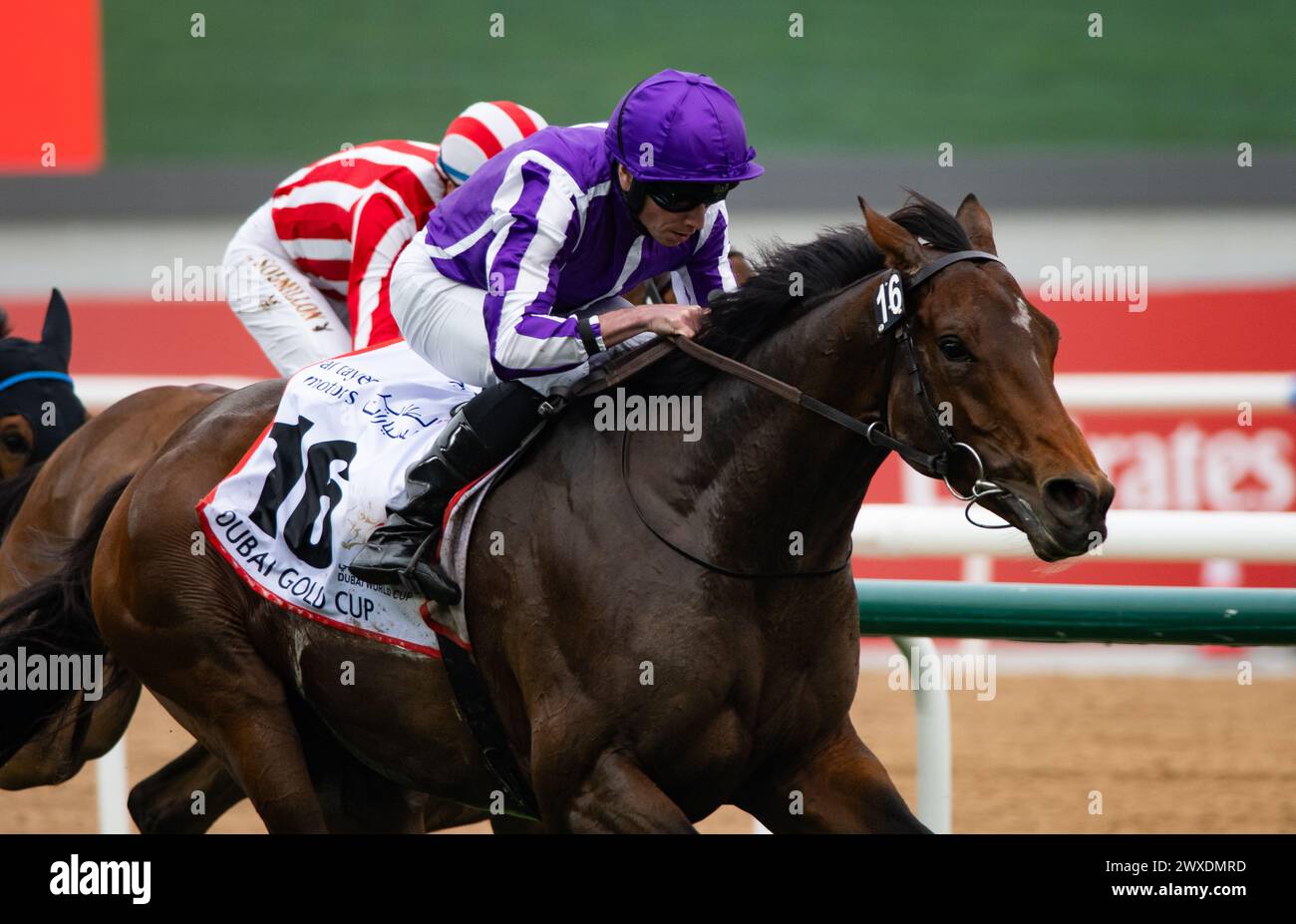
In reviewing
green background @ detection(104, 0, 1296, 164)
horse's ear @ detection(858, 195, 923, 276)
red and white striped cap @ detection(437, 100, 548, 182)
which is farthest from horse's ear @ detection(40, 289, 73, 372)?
green background @ detection(104, 0, 1296, 164)

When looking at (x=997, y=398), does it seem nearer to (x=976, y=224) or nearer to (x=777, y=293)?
(x=976, y=224)

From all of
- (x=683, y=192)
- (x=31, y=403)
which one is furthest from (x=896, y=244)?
(x=31, y=403)

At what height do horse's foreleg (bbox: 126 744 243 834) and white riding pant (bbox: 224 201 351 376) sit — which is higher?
white riding pant (bbox: 224 201 351 376)

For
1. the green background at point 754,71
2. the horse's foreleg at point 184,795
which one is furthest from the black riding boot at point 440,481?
the green background at point 754,71

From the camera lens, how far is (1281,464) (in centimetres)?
757

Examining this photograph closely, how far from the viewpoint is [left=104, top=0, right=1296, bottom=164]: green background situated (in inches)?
486

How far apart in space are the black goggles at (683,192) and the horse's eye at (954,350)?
1.78ft

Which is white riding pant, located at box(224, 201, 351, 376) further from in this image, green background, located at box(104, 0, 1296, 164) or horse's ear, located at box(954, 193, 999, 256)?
green background, located at box(104, 0, 1296, 164)

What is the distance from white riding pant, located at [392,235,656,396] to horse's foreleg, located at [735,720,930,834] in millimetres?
836

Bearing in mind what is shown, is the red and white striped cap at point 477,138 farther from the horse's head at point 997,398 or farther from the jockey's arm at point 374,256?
the horse's head at point 997,398

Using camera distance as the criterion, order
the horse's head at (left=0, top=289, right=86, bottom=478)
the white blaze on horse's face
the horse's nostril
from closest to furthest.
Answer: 1. the horse's nostril
2. the white blaze on horse's face
3. the horse's head at (left=0, top=289, right=86, bottom=478)

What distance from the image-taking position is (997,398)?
269 centimetres

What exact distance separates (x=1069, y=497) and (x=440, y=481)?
118cm
